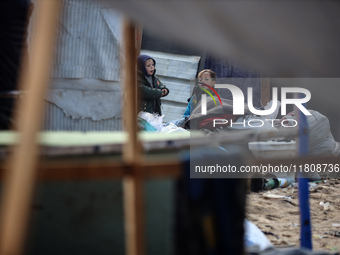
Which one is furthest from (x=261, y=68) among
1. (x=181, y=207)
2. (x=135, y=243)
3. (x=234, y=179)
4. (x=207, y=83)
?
(x=207, y=83)

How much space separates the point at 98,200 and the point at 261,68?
1.04 m

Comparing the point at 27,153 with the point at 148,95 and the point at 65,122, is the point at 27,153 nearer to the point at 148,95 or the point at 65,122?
the point at 65,122

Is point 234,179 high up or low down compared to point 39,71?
down

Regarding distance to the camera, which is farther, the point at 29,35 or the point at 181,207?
the point at 29,35

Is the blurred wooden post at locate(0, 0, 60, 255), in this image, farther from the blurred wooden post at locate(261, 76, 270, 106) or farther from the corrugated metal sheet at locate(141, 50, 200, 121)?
the blurred wooden post at locate(261, 76, 270, 106)

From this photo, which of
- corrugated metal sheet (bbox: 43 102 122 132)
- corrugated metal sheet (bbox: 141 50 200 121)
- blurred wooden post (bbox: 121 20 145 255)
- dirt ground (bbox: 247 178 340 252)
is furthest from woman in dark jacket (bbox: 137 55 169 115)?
blurred wooden post (bbox: 121 20 145 255)

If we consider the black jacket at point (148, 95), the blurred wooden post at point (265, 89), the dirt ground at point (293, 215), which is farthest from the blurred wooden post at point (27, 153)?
the blurred wooden post at point (265, 89)

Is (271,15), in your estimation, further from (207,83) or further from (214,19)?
(207,83)

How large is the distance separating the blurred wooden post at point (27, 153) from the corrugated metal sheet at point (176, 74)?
23.9 ft

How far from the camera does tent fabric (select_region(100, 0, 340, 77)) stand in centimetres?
156

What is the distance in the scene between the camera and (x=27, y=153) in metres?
1.28

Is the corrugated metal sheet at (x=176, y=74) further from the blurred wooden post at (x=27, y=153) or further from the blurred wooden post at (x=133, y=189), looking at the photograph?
the blurred wooden post at (x=27, y=153)

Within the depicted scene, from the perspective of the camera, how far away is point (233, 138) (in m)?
2.29

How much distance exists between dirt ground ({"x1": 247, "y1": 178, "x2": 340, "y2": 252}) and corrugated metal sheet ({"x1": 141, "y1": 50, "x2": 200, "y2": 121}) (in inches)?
128
